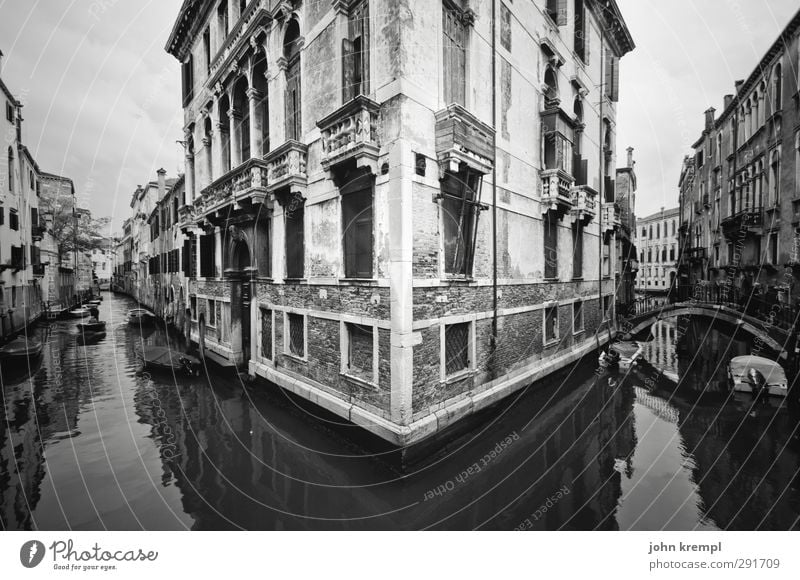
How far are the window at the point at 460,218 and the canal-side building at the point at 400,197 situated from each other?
6cm

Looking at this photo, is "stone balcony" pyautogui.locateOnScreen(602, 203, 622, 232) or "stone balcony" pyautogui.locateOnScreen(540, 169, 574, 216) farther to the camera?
"stone balcony" pyautogui.locateOnScreen(602, 203, 622, 232)

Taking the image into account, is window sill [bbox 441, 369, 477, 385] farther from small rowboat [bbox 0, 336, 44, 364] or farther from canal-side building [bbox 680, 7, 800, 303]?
small rowboat [bbox 0, 336, 44, 364]

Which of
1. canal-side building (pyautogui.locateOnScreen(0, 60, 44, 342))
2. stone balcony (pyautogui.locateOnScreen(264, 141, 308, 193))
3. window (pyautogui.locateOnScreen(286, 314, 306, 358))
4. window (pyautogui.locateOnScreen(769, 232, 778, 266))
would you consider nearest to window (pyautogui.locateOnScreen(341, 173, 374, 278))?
stone balcony (pyautogui.locateOnScreen(264, 141, 308, 193))

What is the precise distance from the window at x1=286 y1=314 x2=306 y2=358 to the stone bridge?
1348cm

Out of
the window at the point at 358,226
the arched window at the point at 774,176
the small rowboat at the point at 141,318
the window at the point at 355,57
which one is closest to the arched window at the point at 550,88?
the arched window at the point at 774,176

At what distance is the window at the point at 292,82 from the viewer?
8.84m

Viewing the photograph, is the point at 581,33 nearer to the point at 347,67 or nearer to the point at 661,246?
the point at 347,67

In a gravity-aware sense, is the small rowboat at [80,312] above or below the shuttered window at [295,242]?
below

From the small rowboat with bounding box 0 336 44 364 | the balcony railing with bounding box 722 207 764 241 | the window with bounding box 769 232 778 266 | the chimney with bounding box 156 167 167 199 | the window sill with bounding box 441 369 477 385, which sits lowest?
the small rowboat with bounding box 0 336 44 364

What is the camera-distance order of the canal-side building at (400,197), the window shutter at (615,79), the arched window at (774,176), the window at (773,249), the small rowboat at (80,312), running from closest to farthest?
the canal-side building at (400,197)
the arched window at (774,176)
the window at (773,249)
the window shutter at (615,79)
the small rowboat at (80,312)

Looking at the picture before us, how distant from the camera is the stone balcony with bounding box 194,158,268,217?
31.1 feet

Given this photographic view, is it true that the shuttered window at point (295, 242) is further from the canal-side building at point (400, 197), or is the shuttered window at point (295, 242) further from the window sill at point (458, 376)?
the window sill at point (458, 376)

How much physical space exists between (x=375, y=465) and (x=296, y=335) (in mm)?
4405
